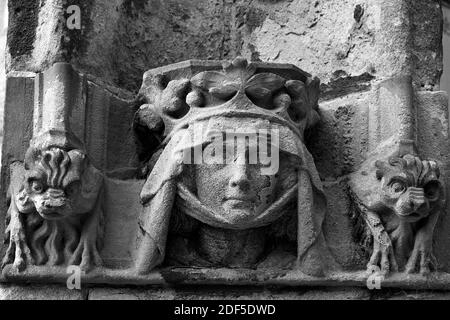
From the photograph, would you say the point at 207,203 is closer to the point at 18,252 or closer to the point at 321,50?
the point at 18,252

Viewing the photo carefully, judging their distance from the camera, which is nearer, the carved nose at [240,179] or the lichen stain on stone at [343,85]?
the carved nose at [240,179]

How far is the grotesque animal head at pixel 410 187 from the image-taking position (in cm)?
330

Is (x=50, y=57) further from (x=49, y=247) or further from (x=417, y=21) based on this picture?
(x=417, y=21)

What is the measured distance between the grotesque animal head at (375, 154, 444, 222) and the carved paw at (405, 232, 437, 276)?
65 millimetres

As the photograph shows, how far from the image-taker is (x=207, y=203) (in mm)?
3293

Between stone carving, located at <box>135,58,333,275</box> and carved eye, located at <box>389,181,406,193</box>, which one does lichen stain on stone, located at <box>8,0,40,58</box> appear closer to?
stone carving, located at <box>135,58,333,275</box>

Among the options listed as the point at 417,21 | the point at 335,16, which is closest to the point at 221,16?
the point at 335,16

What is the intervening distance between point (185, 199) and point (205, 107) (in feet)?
0.79

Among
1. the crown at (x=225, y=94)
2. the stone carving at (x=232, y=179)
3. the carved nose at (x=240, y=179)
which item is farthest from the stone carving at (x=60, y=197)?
the carved nose at (x=240, y=179)

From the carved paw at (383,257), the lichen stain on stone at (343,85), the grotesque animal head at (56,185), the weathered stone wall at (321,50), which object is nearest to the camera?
the grotesque animal head at (56,185)

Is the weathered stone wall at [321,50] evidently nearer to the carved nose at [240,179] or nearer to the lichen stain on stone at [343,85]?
the lichen stain on stone at [343,85]

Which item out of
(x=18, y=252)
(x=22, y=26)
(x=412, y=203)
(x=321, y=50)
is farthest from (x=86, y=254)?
(x=321, y=50)

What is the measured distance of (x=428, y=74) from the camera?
143 inches

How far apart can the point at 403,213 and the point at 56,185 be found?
2.70ft
